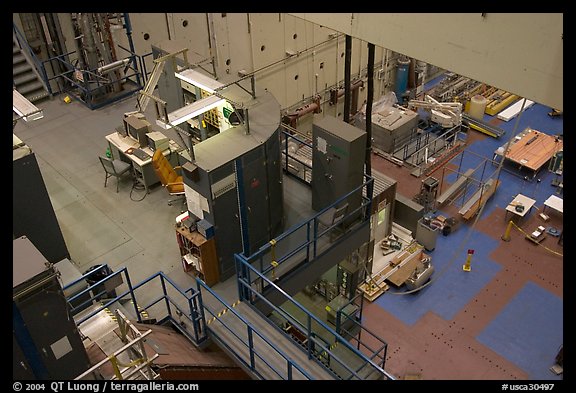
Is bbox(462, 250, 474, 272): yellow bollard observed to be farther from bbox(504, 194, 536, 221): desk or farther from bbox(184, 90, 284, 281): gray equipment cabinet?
bbox(184, 90, 284, 281): gray equipment cabinet

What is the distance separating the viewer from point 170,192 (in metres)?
11.5

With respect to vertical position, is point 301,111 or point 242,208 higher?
point 242,208

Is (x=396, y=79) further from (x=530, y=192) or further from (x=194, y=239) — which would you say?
(x=194, y=239)

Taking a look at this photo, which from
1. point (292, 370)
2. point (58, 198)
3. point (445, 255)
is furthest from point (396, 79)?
point (292, 370)

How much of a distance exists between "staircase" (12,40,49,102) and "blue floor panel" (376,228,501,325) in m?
10.8

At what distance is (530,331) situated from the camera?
1307 cm

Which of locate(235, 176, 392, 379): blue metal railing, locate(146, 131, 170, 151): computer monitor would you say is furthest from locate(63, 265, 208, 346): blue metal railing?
locate(146, 131, 170, 151): computer monitor

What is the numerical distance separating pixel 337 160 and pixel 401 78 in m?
12.2

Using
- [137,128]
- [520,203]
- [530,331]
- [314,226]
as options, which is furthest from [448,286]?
[137,128]

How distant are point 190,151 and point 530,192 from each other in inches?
496

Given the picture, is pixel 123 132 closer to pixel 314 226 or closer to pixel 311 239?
pixel 311 239

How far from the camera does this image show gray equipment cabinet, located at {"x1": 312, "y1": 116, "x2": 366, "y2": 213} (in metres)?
9.66

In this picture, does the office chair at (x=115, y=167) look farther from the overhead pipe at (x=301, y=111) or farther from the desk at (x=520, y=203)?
the desk at (x=520, y=203)

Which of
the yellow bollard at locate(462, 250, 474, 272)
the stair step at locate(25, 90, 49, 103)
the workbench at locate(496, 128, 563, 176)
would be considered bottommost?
the yellow bollard at locate(462, 250, 474, 272)
